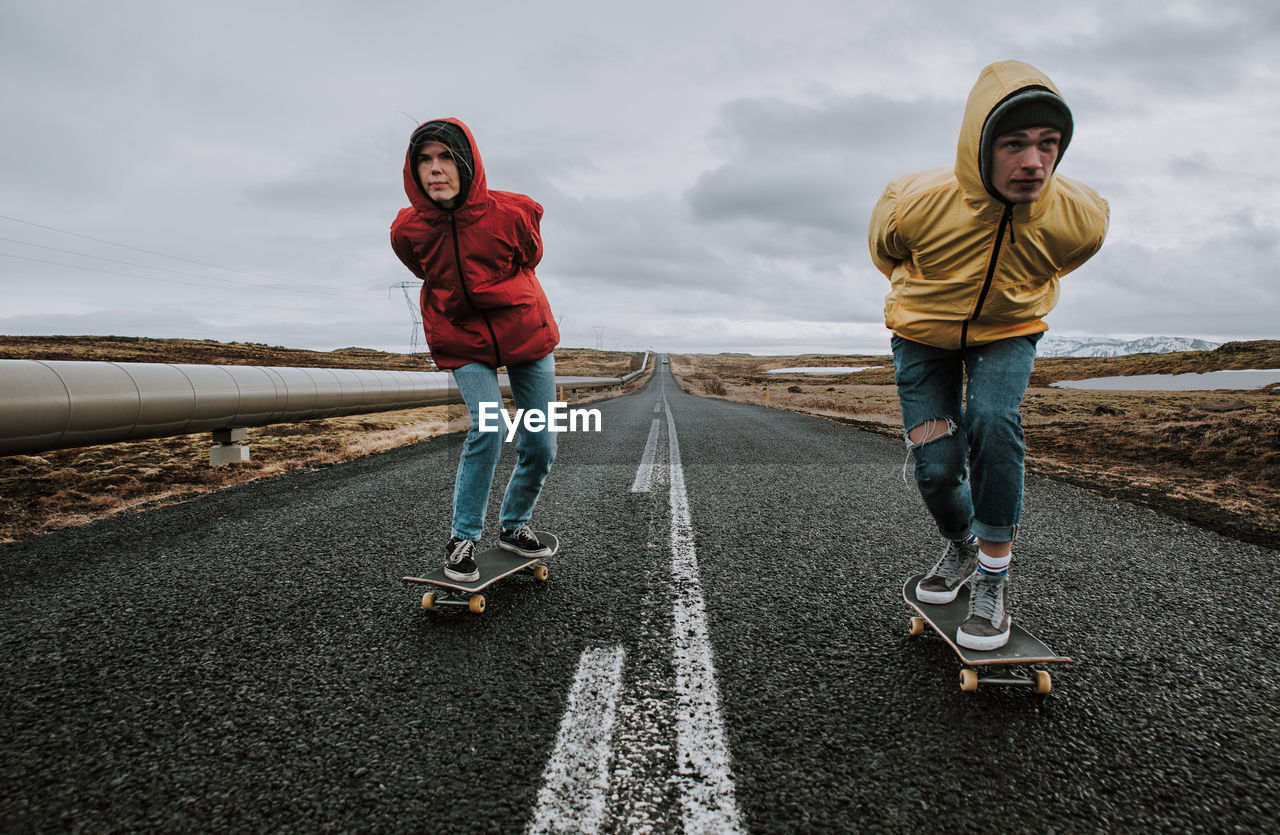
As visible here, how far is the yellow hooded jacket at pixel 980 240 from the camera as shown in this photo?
5.92ft

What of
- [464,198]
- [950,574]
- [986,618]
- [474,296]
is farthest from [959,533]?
[464,198]

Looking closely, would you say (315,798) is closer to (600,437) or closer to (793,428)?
(600,437)

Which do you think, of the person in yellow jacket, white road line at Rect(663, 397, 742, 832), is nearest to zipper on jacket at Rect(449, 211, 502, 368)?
white road line at Rect(663, 397, 742, 832)

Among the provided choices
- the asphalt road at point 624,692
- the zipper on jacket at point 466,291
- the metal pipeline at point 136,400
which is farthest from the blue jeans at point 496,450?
the metal pipeline at point 136,400

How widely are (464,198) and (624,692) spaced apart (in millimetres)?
2047

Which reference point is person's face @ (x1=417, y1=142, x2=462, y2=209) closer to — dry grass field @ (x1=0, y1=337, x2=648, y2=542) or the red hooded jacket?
the red hooded jacket

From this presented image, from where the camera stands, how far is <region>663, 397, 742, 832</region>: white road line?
1322 millimetres

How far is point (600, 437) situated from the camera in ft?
29.0

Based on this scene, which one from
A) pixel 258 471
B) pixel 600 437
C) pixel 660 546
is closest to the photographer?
pixel 660 546

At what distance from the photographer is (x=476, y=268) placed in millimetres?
2521

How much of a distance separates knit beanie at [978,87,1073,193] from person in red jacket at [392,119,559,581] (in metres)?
1.82

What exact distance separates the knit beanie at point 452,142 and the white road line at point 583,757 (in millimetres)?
1987

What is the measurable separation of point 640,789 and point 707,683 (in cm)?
52

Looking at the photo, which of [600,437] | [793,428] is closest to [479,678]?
[600,437]
